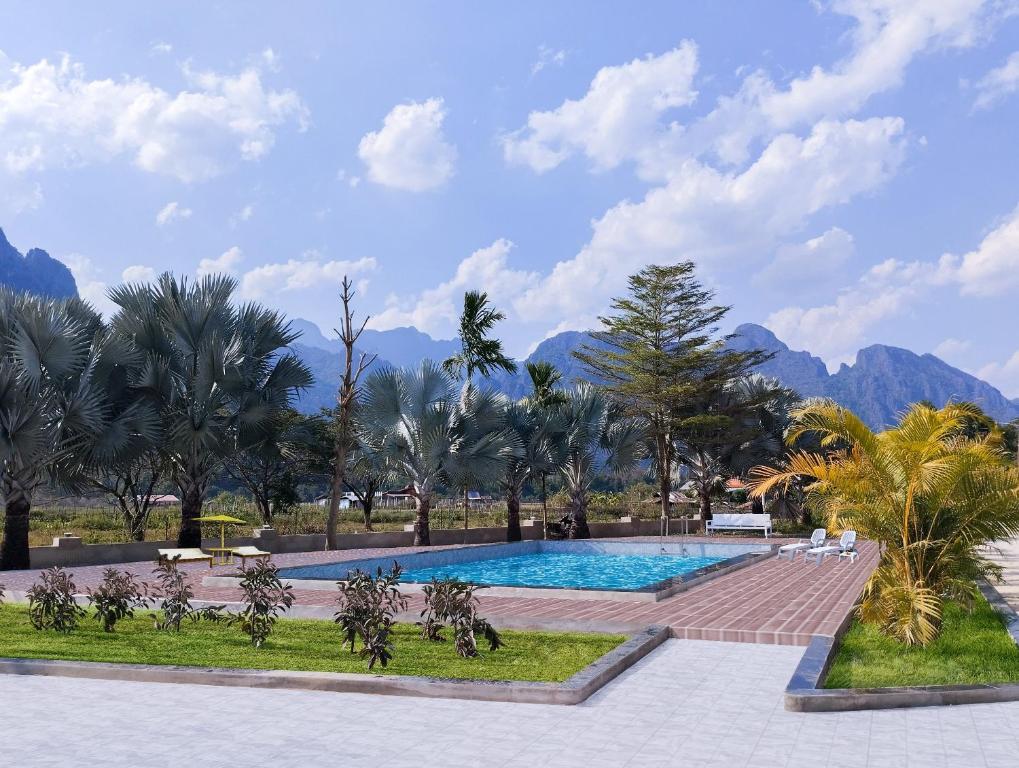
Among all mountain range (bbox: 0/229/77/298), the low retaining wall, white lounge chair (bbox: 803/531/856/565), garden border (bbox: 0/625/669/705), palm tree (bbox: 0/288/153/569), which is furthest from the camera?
mountain range (bbox: 0/229/77/298)

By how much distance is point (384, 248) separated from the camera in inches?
1286

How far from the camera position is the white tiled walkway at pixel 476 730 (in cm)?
481

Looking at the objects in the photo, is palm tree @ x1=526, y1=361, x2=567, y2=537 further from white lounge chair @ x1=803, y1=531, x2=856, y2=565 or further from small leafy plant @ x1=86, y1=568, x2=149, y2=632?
small leafy plant @ x1=86, y1=568, x2=149, y2=632

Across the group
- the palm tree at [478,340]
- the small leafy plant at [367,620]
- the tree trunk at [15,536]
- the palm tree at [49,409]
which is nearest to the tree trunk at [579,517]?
the palm tree at [478,340]

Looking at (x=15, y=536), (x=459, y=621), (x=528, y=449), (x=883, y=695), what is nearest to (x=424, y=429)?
(x=528, y=449)

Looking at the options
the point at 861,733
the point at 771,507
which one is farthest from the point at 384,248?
the point at 861,733

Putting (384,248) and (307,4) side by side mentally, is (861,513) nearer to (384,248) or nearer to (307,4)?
(307,4)

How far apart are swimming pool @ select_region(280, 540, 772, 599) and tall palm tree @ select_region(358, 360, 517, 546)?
7.96 ft

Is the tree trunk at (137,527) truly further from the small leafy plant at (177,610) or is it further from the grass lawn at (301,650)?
the small leafy plant at (177,610)

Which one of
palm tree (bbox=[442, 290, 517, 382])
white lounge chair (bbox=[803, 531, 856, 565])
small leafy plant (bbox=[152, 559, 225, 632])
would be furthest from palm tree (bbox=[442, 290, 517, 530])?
small leafy plant (bbox=[152, 559, 225, 632])

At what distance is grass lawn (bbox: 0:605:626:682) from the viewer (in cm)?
711

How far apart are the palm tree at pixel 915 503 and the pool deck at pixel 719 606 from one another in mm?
850

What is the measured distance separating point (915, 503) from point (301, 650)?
6168 mm

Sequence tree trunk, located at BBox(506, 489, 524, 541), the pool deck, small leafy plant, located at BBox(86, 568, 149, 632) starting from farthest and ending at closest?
1. tree trunk, located at BBox(506, 489, 524, 541)
2. small leafy plant, located at BBox(86, 568, 149, 632)
3. the pool deck
